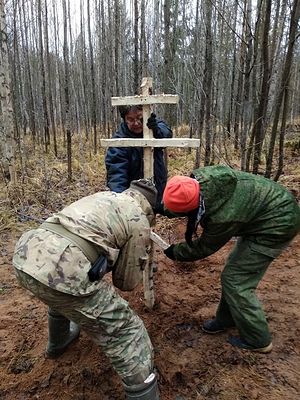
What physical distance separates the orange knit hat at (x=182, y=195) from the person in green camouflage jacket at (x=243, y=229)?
7cm

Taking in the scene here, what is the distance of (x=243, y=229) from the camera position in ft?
8.32

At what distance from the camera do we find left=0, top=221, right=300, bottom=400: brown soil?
7.72 ft

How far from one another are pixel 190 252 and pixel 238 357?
33.7 inches

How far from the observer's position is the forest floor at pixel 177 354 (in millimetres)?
2354

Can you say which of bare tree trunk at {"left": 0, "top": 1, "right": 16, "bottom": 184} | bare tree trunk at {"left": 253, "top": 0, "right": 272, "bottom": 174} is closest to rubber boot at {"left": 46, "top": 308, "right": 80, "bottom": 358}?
bare tree trunk at {"left": 253, "top": 0, "right": 272, "bottom": 174}

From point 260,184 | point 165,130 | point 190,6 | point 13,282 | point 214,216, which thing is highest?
point 190,6

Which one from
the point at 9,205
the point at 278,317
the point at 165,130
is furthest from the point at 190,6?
the point at 278,317

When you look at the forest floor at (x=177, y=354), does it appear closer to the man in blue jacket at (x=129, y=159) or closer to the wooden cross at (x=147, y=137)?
the man in blue jacket at (x=129, y=159)

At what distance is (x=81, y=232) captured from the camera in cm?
187

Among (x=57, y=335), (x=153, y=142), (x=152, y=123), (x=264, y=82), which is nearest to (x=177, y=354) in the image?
(x=57, y=335)

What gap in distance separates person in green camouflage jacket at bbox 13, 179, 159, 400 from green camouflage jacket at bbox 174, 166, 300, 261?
1.54ft

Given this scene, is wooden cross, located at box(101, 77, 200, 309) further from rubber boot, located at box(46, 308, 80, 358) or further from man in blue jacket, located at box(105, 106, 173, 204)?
rubber boot, located at box(46, 308, 80, 358)

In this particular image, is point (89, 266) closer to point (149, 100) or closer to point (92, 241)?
point (92, 241)

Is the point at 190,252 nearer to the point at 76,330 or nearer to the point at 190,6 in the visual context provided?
the point at 76,330
